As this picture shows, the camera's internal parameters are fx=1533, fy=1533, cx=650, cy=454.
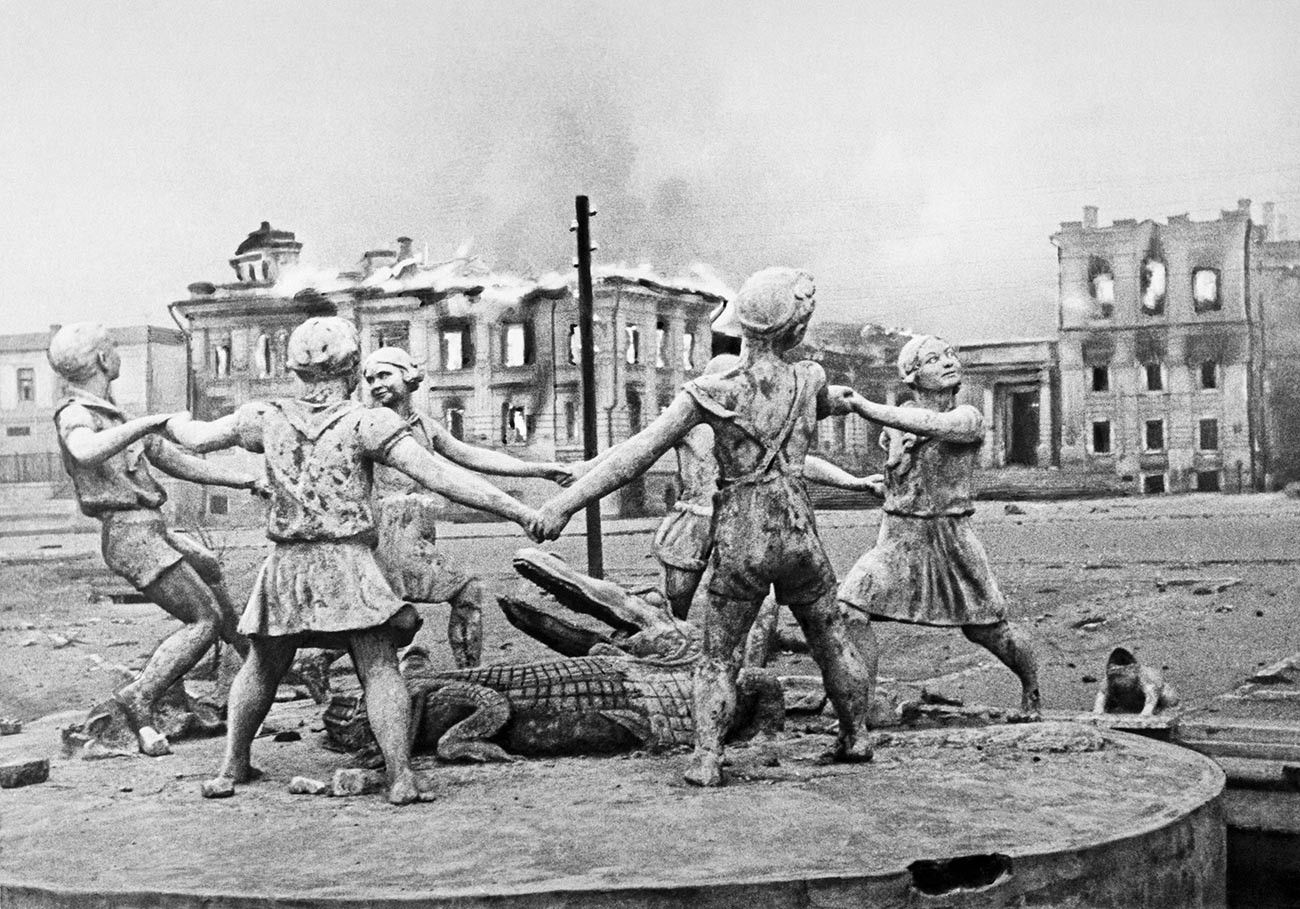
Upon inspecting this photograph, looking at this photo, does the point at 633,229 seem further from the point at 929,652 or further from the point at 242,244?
the point at 929,652

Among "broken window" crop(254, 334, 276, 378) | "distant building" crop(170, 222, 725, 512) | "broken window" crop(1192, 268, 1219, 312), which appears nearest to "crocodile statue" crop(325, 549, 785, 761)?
"distant building" crop(170, 222, 725, 512)

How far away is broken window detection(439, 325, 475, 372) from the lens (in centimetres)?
1077

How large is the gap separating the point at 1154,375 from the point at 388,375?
4.93 meters

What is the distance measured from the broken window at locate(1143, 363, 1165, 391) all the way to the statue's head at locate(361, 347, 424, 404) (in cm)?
474

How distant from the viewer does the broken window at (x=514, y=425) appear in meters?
10.7

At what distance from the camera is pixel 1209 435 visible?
9398 mm

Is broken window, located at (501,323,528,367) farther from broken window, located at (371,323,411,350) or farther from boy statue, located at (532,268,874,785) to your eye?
boy statue, located at (532,268,874,785)

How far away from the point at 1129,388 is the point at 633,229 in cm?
349

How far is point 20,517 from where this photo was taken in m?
11.0

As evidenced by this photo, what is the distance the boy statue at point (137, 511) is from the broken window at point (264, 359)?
3805 millimetres

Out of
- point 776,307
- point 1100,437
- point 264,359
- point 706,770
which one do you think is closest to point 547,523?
point 706,770

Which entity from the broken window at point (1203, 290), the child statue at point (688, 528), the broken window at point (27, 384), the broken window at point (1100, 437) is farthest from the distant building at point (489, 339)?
the broken window at point (1203, 290)

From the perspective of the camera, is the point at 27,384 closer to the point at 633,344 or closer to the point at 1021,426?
the point at 633,344

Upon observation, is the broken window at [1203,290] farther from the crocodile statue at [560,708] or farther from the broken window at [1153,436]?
the crocodile statue at [560,708]
